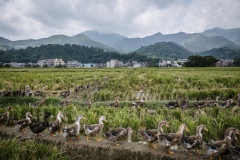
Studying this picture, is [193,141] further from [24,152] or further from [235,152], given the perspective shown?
[24,152]

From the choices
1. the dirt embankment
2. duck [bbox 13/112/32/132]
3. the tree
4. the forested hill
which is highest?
the forested hill

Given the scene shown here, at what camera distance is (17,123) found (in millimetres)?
7828

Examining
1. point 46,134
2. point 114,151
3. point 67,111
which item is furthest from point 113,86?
point 114,151

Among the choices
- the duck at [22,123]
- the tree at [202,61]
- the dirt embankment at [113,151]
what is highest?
the tree at [202,61]

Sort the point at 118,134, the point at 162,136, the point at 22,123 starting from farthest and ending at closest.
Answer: the point at 22,123
the point at 118,134
the point at 162,136

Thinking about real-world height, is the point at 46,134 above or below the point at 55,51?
below

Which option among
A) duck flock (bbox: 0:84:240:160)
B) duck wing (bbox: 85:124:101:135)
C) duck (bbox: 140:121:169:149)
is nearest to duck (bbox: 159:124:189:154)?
duck flock (bbox: 0:84:240:160)

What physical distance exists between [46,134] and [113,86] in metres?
12.6

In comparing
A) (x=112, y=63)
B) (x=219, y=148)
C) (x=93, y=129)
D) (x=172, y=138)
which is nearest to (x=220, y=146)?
(x=219, y=148)

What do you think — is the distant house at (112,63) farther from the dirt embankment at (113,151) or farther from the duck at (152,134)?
the duck at (152,134)

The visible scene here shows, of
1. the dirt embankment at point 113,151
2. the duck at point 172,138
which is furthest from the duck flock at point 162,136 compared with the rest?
the dirt embankment at point 113,151

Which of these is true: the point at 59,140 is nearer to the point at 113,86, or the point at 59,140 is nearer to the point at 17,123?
the point at 17,123

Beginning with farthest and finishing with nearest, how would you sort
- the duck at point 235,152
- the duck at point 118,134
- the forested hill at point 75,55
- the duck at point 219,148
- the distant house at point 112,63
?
the forested hill at point 75,55, the distant house at point 112,63, the duck at point 118,134, the duck at point 219,148, the duck at point 235,152

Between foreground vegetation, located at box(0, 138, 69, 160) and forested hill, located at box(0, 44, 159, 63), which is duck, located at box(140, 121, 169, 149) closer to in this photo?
foreground vegetation, located at box(0, 138, 69, 160)
